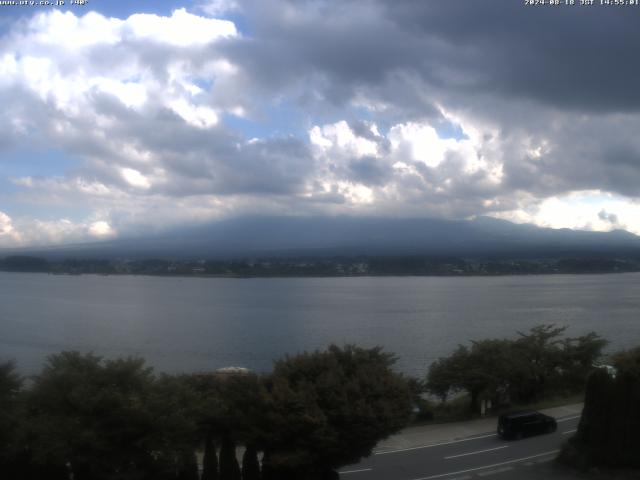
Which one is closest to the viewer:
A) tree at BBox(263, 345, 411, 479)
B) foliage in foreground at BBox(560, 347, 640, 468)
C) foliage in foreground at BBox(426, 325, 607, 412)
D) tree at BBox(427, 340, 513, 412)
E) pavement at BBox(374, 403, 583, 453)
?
tree at BBox(263, 345, 411, 479)

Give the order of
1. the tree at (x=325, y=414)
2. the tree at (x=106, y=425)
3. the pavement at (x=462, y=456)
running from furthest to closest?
the pavement at (x=462, y=456) < the tree at (x=325, y=414) < the tree at (x=106, y=425)

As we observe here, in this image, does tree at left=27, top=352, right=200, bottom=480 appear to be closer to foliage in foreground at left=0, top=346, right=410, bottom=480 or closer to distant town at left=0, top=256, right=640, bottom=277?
foliage in foreground at left=0, top=346, right=410, bottom=480

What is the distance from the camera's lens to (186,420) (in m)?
8.93

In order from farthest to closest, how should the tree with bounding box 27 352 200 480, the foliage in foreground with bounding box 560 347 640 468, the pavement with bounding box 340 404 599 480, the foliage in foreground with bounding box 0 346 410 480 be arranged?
the pavement with bounding box 340 404 599 480, the foliage in foreground with bounding box 560 347 640 468, the foliage in foreground with bounding box 0 346 410 480, the tree with bounding box 27 352 200 480

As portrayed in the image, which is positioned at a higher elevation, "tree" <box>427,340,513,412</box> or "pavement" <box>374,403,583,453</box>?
"tree" <box>427,340,513,412</box>

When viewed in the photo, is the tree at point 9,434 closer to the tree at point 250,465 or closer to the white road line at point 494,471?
the tree at point 250,465

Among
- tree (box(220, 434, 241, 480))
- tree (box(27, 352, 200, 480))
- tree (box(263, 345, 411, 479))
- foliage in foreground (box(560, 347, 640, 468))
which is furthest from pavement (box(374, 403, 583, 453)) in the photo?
tree (box(27, 352, 200, 480))

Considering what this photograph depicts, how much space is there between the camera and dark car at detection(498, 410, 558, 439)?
13320 millimetres

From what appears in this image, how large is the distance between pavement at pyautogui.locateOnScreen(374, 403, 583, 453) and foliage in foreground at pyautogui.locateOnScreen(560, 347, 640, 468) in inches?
144

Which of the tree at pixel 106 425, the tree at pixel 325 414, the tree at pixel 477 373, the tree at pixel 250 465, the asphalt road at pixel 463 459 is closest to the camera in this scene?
the tree at pixel 106 425

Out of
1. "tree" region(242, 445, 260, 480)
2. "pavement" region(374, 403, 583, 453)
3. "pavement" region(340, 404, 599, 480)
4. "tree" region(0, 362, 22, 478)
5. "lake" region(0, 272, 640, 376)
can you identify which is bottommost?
"lake" region(0, 272, 640, 376)

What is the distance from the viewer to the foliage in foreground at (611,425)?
34.3ft

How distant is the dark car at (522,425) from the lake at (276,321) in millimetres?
13239

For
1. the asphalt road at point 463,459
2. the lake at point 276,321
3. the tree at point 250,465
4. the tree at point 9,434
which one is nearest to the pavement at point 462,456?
the asphalt road at point 463,459
